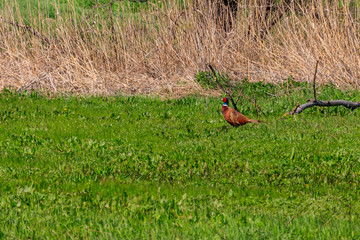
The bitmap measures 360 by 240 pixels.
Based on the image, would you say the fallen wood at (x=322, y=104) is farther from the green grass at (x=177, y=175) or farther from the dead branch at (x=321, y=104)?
the green grass at (x=177, y=175)

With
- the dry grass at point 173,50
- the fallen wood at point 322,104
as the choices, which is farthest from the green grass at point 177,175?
the dry grass at point 173,50

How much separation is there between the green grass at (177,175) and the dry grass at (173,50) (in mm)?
2844

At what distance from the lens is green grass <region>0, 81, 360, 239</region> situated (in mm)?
3969

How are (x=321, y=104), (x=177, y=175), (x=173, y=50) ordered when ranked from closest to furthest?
(x=177, y=175)
(x=321, y=104)
(x=173, y=50)

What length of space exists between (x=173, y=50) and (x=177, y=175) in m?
7.79

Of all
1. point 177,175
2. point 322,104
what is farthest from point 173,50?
point 177,175

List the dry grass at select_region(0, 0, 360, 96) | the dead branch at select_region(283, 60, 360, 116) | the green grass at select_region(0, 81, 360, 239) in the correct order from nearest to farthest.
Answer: the green grass at select_region(0, 81, 360, 239)
the dead branch at select_region(283, 60, 360, 116)
the dry grass at select_region(0, 0, 360, 96)

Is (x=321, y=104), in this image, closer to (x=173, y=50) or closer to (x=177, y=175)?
(x=177, y=175)

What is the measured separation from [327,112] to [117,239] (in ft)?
21.4

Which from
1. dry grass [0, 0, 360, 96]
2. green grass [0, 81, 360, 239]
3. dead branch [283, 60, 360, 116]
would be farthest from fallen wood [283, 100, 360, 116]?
dry grass [0, 0, 360, 96]

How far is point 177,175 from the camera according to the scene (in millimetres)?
5605

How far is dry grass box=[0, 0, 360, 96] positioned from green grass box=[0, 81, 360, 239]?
9.33 feet

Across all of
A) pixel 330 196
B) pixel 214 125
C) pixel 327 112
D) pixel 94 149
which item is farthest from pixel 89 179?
pixel 327 112

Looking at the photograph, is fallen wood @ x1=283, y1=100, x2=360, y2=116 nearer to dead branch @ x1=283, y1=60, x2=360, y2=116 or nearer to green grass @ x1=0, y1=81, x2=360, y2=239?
dead branch @ x1=283, y1=60, x2=360, y2=116
